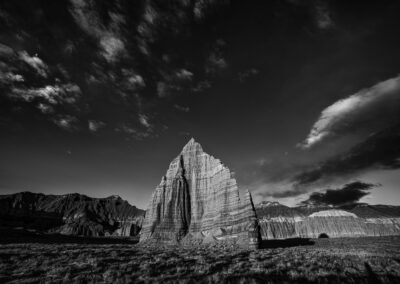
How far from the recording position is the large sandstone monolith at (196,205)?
52.2 meters

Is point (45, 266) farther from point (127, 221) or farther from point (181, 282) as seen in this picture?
point (127, 221)

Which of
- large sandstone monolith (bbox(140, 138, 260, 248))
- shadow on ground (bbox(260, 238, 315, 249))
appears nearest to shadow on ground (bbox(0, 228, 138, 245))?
large sandstone monolith (bbox(140, 138, 260, 248))

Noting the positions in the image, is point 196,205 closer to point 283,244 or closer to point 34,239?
point 283,244

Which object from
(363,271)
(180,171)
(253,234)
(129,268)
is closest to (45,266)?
(129,268)

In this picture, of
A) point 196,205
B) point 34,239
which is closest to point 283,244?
point 196,205

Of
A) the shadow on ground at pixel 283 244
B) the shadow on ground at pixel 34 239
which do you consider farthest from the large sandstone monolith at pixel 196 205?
the shadow on ground at pixel 34 239

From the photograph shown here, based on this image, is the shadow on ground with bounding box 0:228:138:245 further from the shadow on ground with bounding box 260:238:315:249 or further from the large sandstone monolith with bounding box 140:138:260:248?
the shadow on ground with bounding box 260:238:315:249

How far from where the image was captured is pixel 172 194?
222 ft

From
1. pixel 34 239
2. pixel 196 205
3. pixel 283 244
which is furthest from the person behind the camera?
pixel 283 244

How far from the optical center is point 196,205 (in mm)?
65812

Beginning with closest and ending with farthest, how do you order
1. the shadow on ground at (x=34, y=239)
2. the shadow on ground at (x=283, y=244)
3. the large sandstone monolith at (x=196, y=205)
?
the shadow on ground at (x=34, y=239) → the large sandstone monolith at (x=196, y=205) → the shadow on ground at (x=283, y=244)

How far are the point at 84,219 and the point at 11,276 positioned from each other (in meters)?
177

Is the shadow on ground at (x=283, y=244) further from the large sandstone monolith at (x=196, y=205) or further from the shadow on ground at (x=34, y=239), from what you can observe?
the shadow on ground at (x=34, y=239)

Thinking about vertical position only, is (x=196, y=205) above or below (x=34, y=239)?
above
